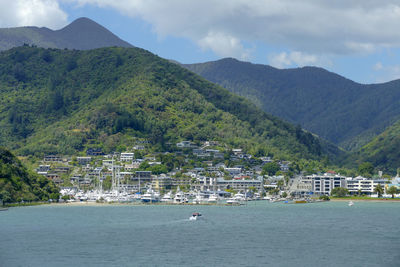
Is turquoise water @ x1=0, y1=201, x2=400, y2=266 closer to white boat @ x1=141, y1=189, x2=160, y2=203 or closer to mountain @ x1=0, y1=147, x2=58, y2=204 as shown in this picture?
mountain @ x1=0, y1=147, x2=58, y2=204

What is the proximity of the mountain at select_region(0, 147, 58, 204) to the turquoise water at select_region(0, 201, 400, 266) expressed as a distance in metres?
20.5

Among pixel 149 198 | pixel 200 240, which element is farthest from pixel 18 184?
pixel 200 240

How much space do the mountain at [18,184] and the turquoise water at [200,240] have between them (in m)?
20.5

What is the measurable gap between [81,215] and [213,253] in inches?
2586

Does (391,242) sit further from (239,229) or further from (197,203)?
(197,203)

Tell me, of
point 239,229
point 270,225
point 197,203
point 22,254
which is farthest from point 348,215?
point 22,254

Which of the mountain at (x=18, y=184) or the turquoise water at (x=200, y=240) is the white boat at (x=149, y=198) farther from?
the turquoise water at (x=200, y=240)

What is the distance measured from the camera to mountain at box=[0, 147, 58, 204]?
15488 centimetres

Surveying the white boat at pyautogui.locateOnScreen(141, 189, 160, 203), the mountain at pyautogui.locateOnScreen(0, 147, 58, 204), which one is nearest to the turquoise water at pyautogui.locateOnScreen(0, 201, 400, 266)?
the mountain at pyautogui.locateOnScreen(0, 147, 58, 204)

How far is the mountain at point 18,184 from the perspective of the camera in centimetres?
15488

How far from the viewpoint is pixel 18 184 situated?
532ft

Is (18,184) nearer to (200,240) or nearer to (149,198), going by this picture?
(149,198)

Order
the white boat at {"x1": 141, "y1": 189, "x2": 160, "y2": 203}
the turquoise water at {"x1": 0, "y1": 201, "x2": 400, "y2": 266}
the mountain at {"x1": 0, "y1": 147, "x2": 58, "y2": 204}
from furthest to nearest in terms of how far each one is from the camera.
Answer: the white boat at {"x1": 141, "y1": 189, "x2": 160, "y2": 203} < the mountain at {"x1": 0, "y1": 147, "x2": 58, "y2": 204} < the turquoise water at {"x1": 0, "y1": 201, "x2": 400, "y2": 266}

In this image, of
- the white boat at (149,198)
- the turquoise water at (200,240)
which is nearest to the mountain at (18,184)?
the turquoise water at (200,240)
